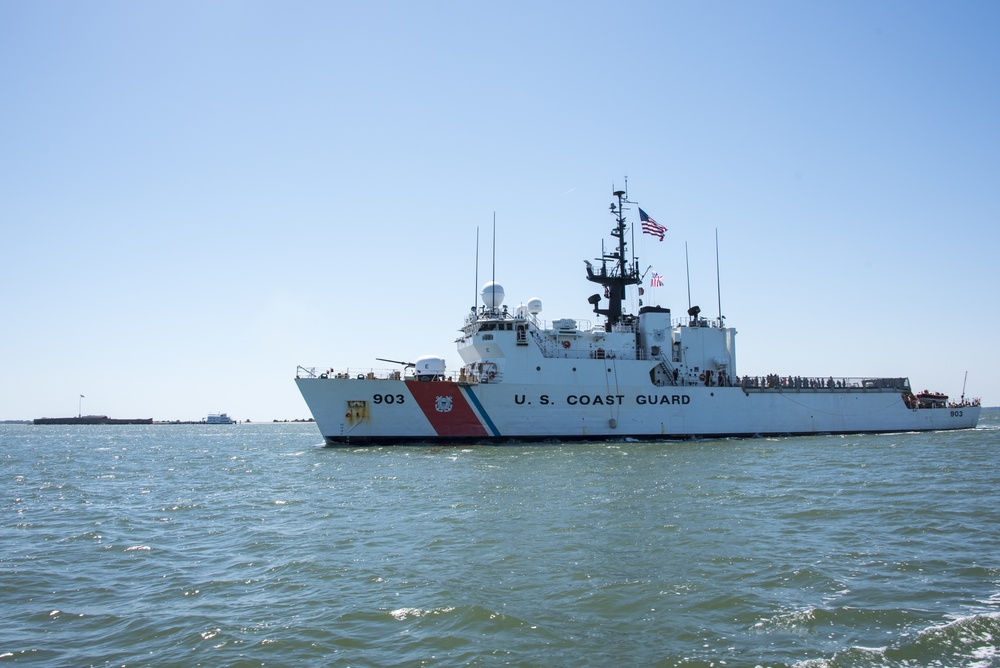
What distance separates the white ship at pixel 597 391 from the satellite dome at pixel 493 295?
5cm

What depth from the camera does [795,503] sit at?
1183 centimetres

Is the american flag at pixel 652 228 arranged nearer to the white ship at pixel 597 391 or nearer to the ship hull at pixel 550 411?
→ the white ship at pixel 597 391

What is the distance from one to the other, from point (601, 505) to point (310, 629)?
6817 mm

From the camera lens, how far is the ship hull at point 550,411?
24750 millimetres

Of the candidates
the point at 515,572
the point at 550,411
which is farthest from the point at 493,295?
the point at 515,572

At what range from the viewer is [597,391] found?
88.3 ft

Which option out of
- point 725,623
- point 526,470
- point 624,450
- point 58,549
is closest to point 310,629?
point 725,623

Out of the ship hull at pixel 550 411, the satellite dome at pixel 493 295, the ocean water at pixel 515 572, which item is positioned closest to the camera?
the ocean water at pixel 515 572

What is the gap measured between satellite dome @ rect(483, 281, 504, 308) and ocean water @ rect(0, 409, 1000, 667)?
13094mm

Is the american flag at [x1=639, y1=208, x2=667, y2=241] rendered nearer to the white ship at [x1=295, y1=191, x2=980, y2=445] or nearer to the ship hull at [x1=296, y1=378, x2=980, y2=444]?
the white ship at [x1=295, y1=191, x2=980, y2=445]

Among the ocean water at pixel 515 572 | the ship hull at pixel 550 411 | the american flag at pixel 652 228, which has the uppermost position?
the american flag at pixel 652 228

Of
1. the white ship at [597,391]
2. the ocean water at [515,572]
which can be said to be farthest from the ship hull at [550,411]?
the ocean water at [515,572]

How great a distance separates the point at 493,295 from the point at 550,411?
18.3ft

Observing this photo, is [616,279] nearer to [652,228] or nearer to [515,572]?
[652,228]
